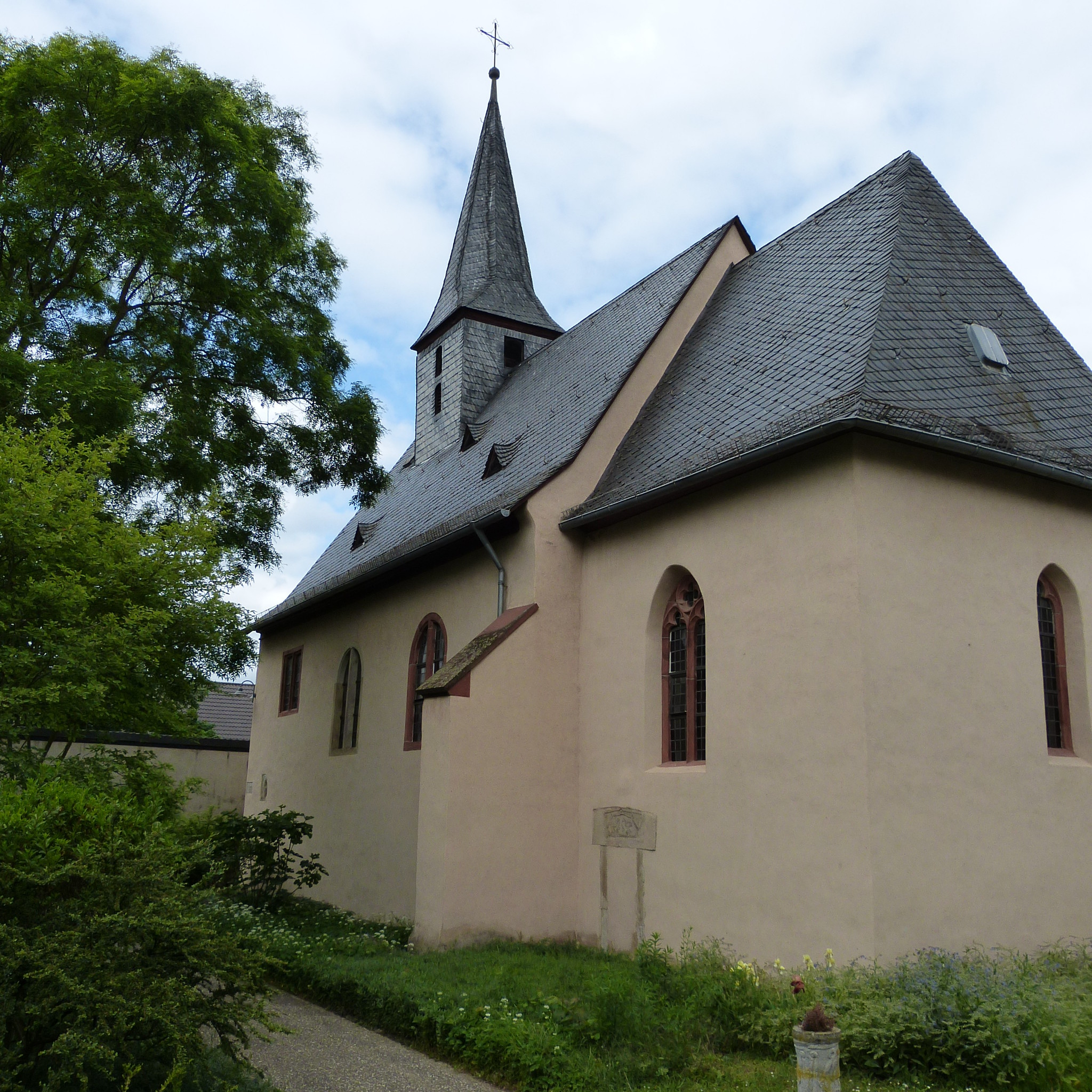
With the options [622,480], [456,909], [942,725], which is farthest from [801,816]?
[622,480]

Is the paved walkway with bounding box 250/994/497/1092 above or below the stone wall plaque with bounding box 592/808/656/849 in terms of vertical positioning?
below

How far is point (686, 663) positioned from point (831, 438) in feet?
9.15

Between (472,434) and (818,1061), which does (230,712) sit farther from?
(818,1061)

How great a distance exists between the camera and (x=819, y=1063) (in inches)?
200

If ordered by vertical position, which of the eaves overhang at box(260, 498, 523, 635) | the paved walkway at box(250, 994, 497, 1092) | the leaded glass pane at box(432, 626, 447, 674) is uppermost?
the eaves overhang at box(260, 498, 523, 635)

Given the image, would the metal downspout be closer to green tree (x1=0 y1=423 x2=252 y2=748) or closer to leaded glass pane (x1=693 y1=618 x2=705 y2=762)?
leaded glass pane (x1=693 y1=618 x2=705 y2=762)

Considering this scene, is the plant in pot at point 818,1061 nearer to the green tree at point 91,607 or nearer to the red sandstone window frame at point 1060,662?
the red sandstone window frame at point 1060,662

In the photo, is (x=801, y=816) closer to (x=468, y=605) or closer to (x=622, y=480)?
(x=622, y=480)

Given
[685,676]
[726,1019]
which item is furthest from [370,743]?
[726,1019]

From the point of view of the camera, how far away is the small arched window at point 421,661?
1383 centimetres

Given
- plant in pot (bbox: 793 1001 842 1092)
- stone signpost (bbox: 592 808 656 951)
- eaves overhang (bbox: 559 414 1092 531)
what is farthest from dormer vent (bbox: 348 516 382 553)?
plant in pot (bbox: 793 1001 842 1092)

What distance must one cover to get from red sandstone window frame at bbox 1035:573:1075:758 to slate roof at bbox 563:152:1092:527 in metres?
1.05

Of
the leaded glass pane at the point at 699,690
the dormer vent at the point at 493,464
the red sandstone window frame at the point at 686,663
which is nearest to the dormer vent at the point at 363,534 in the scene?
the dormer vent at the point at 493,464

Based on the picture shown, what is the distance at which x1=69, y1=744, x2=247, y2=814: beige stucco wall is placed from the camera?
25891 millimetres
